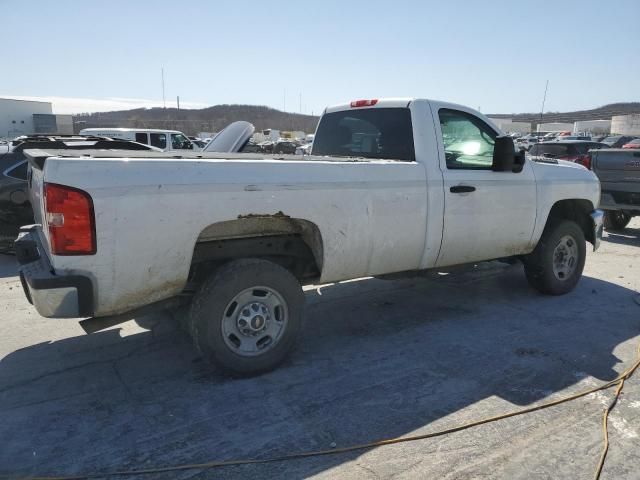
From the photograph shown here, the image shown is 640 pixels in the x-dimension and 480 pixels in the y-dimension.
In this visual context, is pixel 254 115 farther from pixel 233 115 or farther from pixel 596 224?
pixel 596 224

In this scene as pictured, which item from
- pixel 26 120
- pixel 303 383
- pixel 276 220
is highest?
pixel 26 120

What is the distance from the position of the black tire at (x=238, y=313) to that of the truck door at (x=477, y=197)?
1563 millimetres

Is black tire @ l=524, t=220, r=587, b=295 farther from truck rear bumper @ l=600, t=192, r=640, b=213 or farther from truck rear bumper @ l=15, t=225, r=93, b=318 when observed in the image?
truck rear bumper @ l=15, t=225, r=93, b=318

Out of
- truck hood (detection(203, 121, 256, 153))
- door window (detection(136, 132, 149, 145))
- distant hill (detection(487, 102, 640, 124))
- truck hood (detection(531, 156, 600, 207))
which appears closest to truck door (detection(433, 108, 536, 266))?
truck hood (detection(531, 156, 600, 207))

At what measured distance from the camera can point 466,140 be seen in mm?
4922

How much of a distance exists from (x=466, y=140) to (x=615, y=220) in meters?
7.32

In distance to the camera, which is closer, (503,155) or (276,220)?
(276,220)

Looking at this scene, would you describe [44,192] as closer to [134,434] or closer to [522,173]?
[134,434]

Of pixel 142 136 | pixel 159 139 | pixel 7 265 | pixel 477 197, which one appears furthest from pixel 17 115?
pixel 477 197

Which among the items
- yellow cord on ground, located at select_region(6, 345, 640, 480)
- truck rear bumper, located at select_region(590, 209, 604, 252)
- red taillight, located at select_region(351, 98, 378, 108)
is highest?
red taillight, located at select_region(351, 98, 378, 108)

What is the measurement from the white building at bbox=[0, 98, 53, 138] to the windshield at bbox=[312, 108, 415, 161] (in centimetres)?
6202

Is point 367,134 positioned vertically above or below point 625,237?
above

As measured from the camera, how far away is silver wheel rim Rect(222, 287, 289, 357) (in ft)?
12.0

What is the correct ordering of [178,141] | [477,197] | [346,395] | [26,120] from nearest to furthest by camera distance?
Answer: [346,395]
[477,197]
[178,141]
[26,120]
